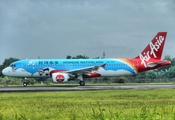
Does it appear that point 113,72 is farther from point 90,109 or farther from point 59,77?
point 90,109

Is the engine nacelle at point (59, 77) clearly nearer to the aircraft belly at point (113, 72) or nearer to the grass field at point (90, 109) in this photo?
the aircraft belly at point (113, 72)

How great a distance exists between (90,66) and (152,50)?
970 cm

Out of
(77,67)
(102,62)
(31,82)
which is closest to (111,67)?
(102,62)

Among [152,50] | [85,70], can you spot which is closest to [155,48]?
[152,50]

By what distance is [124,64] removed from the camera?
57.3m

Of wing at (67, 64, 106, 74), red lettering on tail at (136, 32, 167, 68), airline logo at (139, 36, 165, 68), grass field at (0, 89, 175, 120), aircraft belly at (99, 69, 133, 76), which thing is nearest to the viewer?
grass field at (0, 89, 175, 120)

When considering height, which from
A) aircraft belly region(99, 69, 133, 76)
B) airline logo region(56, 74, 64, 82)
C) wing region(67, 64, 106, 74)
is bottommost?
airline logo region(56, 74, 64, 82)

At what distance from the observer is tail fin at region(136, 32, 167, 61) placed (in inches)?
2293

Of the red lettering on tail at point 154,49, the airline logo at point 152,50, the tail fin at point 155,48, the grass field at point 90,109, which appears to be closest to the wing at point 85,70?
the airline logo at point 152,50

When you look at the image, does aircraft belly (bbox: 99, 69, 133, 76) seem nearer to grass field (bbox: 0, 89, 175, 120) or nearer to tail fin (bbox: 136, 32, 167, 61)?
tail fin (bbox: 136, 32, 167, 61)

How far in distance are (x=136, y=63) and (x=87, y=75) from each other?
24.6 ft

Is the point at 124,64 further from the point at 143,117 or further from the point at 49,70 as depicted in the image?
the point at 143,117

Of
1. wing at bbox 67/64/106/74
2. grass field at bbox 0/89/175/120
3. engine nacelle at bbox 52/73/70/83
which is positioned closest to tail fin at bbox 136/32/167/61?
wing at bbox 67/64/106/74

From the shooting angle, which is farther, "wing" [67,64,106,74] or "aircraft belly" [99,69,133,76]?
"aircraft belly" [99,69,133,76]
